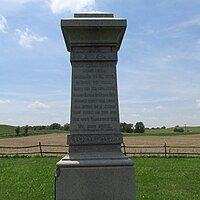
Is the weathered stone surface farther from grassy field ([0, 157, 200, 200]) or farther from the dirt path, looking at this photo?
the dirt path

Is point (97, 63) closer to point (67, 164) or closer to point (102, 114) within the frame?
point (102, 114)

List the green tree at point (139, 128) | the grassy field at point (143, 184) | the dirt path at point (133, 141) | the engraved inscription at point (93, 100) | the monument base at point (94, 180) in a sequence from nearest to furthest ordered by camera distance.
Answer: the monument base at point (94, 180) < the engraved inscription at point (93, 100) < the grassy field at point (143, 184) < the dirt path at point (133, 141) < the green tree at point (139, 128)

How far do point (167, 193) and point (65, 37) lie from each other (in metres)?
7.00

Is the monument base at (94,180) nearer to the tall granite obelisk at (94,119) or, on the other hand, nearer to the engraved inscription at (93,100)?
the tall granite obelisk at (94,119)

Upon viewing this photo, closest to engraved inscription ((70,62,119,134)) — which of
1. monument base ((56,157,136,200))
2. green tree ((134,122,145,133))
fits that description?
monument base ((56,157,136,200))

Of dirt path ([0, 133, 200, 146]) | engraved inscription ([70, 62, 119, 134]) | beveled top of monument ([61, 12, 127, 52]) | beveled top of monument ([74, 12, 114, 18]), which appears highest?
dirt path ([0, 133, 200, 146])

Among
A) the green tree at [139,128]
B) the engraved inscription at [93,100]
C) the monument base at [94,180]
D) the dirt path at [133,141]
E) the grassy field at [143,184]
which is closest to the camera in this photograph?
the monument base at [94,180]

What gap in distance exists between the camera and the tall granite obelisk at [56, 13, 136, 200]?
22.6 ft

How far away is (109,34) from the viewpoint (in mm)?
7469

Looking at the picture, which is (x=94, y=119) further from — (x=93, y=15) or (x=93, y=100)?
(x=93, y=15)

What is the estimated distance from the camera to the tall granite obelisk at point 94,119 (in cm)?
688

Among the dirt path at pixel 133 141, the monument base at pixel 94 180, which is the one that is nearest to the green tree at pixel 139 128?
the dirt path at pixel 133 141

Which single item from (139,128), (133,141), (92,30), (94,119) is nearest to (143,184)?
(94,119)

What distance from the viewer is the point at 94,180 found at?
689 centimetres
